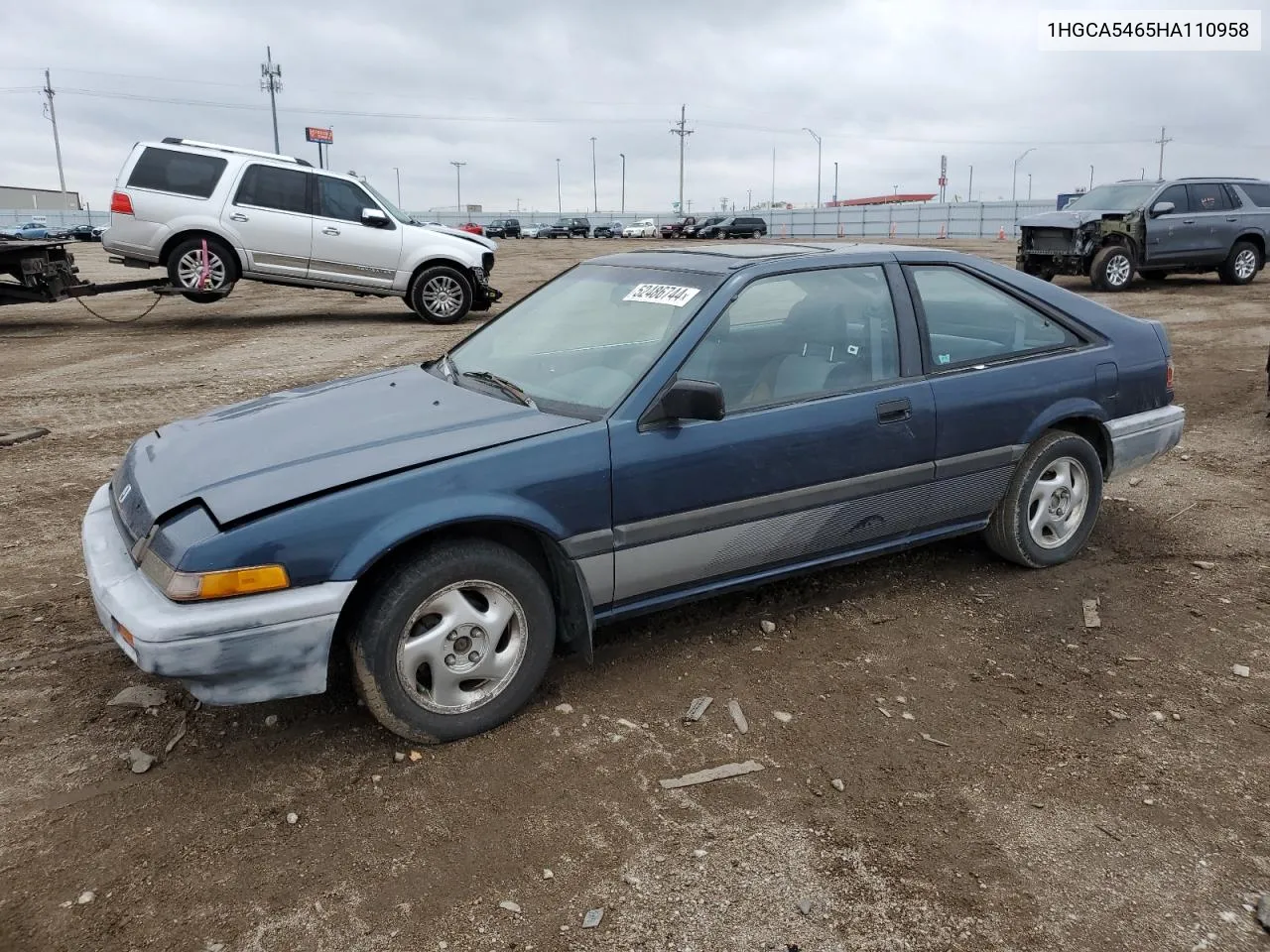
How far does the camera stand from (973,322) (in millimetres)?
4191

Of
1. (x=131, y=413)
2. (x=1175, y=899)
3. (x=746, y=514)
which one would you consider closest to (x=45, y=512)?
(x=131, y=413)

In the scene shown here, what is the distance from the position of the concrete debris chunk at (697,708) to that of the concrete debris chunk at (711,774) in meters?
0.29

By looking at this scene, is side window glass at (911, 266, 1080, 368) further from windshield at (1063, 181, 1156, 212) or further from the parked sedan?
the parked sedan

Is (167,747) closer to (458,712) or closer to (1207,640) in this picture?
(458,712)

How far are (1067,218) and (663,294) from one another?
46.3 ft

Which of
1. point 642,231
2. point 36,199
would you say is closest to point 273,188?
point 642,231

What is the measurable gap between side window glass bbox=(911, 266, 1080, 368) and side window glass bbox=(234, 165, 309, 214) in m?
10.1

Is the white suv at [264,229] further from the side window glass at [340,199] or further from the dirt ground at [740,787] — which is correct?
the dirt ground at [740,787]

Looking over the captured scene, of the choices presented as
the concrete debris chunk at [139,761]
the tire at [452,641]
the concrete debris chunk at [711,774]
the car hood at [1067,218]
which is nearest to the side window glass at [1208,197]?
the car hood at [1067,218]

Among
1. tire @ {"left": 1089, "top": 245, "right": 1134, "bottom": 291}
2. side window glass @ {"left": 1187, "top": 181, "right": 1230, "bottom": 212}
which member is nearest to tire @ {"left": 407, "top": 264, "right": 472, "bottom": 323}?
tire @ {"left": 1089, "top": 245, "right": 1134, "bottom": 291}

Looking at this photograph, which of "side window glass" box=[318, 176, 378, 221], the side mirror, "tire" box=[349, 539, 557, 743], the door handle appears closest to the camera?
"tire" box=[349, 539, 557, 743]

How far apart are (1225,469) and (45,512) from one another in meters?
7.06

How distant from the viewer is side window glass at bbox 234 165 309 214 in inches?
476

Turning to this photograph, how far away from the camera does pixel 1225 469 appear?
618 cm
